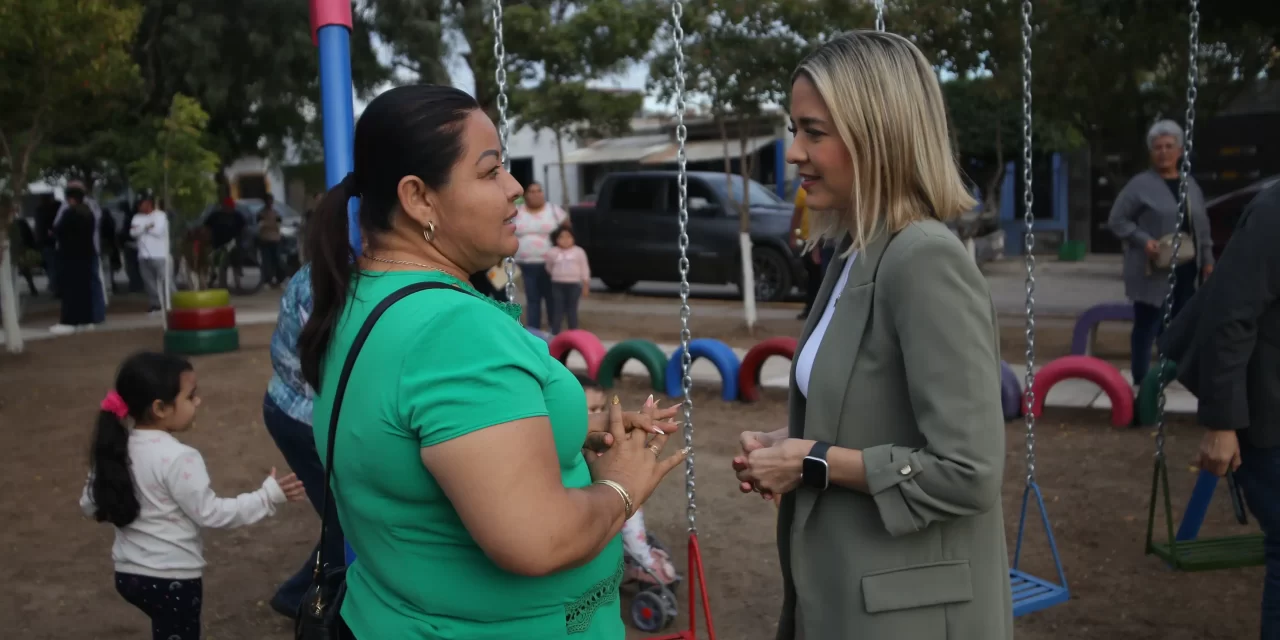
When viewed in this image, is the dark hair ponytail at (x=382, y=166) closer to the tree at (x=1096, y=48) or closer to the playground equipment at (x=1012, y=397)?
the playground equipment at (x=1012, y=397)

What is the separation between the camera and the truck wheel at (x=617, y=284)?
18.2 m

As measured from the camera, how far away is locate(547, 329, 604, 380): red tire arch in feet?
30.0

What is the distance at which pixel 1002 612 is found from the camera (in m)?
2.08

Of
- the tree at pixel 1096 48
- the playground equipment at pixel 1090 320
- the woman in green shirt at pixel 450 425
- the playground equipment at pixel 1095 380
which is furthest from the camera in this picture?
the playground equipment at pixel 1090 320

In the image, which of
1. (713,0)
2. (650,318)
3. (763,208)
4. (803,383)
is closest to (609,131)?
(763,208)

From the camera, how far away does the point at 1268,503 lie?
9.80 feet

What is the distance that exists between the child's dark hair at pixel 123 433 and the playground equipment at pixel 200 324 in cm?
911

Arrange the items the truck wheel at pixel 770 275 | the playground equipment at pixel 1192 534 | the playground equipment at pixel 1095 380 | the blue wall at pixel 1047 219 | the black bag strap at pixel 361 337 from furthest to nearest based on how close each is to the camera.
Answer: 1. the blue wall at pixel 1047 219
2. the truck wheel at pixel 770 275
3. the playground equipment at pixel 1095 380
4. the playground equipment at pixel 1192 534
5. the black bag strap at pixel 361 337

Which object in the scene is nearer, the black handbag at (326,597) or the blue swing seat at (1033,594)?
the black handbag at (326,597)

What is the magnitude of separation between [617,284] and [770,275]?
3324 millimetres

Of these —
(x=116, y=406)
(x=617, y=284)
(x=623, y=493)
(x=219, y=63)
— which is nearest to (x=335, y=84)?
(x=116, y=406)

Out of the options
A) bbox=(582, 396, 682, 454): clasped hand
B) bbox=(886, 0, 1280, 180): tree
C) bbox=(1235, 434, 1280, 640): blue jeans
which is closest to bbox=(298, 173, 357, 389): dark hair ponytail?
bbox=(582, 396, 682, 454): clasped hand

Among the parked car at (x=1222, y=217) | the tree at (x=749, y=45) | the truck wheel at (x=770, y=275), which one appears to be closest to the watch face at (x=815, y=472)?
the tree at (x=749, y=45)

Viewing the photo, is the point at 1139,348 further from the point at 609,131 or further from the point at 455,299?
the point at 609,131
